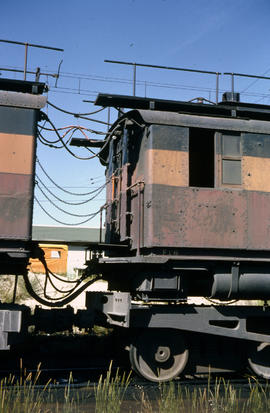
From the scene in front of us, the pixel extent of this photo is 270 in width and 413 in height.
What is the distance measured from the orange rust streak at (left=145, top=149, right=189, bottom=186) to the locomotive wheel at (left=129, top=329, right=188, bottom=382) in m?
2.48

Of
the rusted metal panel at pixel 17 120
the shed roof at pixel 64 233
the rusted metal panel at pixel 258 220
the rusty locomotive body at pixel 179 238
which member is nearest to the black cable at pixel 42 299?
the rusty locomotive body at pixel 179 238

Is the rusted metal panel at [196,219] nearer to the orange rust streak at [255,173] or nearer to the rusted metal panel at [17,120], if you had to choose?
the orange rust streak at [255,173]

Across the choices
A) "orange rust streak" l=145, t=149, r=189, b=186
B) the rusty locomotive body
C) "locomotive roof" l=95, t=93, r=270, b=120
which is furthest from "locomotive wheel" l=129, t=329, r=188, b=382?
"locomotive roof" l=95, t=93, r=270, b=120

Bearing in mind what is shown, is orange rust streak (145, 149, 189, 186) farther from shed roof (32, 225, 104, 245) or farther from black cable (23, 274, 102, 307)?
shed roof (32, 225, 104, 245)

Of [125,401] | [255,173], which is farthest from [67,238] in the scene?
[125,401]

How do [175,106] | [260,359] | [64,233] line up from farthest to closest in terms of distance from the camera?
[64,233] → [175,106] → [260,359]

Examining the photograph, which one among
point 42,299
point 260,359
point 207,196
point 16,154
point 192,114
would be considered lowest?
point 260,359

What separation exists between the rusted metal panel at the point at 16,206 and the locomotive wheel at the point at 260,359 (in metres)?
4.27

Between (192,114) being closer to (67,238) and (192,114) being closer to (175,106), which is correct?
(175,106)

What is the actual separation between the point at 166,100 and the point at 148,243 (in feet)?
9.27

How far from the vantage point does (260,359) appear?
755 cm

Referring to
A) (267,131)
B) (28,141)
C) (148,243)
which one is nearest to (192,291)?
(148,243)

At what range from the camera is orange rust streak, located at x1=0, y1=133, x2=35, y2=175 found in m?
6.96

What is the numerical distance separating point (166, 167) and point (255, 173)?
161 centimetres
